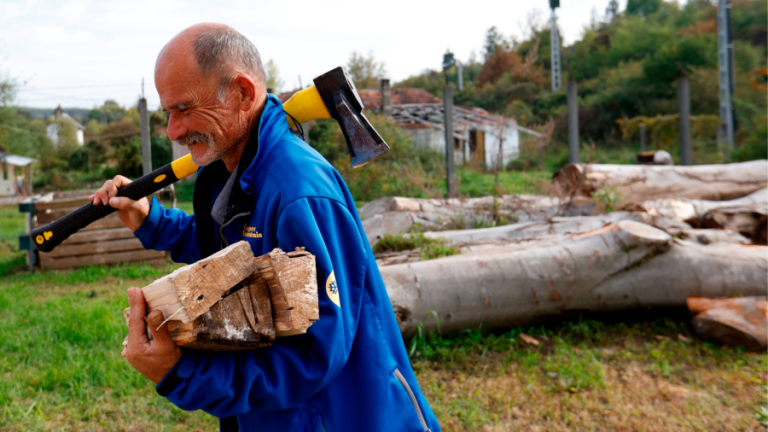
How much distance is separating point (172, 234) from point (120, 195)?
284mm

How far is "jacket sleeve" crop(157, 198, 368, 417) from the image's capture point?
3.74ft

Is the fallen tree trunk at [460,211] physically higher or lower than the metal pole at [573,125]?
lower

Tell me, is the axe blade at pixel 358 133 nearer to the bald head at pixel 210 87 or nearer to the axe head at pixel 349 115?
the axe head at pixel 349 115

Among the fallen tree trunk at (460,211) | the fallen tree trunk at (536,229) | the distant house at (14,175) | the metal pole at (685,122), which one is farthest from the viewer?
the distant house at (14,175)

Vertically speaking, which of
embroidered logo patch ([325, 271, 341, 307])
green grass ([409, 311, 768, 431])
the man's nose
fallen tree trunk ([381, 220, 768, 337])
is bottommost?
green grass ([409, 311, 768, 431])

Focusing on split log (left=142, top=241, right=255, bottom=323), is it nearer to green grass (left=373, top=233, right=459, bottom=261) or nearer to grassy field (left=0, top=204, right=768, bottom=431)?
grassy field (left=0, top=204, right=768, bottom=431)

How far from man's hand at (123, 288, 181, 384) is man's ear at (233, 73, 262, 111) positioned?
60 centimetres

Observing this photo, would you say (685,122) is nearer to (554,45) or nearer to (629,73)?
(629,73)

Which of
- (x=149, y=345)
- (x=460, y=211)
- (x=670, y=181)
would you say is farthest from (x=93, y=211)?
(x=670, y=181)

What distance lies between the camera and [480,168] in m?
19.2

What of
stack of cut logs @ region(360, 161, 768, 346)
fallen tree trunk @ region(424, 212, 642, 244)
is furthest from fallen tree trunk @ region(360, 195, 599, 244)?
stack of cut logs @ region(360, 161, 768, 346)

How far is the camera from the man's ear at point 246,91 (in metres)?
1.45

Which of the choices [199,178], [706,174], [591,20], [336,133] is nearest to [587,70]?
[591,20]

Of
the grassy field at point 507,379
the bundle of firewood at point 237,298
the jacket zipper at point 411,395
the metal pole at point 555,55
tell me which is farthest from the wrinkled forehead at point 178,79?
the metal pole at point 555,55
